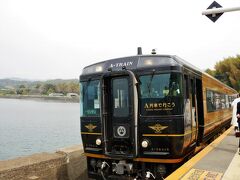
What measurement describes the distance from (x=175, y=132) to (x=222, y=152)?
277cm

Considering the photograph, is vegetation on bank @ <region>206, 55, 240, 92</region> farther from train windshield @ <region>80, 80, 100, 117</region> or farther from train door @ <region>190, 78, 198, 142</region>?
train windshield @ <region>80, 80, 100, 117</region>

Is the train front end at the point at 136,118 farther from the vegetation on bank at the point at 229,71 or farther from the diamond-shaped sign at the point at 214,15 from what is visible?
the vegetation on bank at the point at 229,71

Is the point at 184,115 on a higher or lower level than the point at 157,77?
lower

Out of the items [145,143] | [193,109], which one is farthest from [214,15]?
[145,143]

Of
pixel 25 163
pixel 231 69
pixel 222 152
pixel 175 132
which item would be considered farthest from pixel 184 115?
pixel 231 69

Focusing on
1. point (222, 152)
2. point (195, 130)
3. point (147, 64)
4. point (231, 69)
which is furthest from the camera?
point (231, 69)

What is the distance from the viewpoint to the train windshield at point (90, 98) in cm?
748

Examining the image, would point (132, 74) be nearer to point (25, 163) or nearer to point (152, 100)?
point (152, 100)

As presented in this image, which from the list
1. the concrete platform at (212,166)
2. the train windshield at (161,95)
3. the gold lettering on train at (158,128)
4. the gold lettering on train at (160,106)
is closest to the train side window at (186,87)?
the train windshield at (161,95)

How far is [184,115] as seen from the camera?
669 cm

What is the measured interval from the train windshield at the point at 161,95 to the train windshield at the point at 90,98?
1.18 metres

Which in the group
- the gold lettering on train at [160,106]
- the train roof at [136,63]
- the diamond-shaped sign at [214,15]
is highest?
the diamond-shaped sign at [214,15]

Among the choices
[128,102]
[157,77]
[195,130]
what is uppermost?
[157,77]

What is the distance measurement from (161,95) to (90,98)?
73.7 inches
